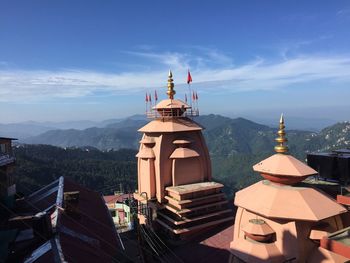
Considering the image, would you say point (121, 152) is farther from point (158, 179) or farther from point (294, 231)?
point (294, 231)

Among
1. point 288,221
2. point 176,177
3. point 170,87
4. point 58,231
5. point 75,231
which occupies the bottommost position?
point 75,231

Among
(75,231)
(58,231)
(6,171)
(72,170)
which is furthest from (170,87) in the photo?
(72,170)

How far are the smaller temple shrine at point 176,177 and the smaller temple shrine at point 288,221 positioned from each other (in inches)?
383

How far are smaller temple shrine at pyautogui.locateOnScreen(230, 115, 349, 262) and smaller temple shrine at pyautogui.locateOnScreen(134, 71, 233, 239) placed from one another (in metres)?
9.73

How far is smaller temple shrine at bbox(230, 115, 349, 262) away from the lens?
9562 mm

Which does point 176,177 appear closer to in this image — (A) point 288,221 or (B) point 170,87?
(B) point 170,87

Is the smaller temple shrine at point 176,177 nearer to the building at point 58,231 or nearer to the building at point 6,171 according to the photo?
the building at point 58,231

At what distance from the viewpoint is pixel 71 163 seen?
118m

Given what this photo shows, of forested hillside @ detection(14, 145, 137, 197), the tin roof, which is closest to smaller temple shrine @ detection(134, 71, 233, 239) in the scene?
the tin roof

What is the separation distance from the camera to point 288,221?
32.2ft

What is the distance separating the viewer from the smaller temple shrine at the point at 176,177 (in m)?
20.3

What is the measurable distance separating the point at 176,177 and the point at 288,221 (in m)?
12.3

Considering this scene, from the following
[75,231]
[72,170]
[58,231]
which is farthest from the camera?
[72,170]

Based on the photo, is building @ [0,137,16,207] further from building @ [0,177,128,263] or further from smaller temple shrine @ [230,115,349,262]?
smaller temple shrine @ [230,115,349,262]
